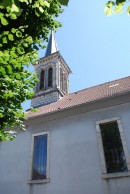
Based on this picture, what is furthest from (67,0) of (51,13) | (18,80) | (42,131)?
(42,131)

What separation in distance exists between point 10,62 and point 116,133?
763 centimetres

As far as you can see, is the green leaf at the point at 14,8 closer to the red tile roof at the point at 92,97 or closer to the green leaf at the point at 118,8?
the green leaf at the point at 118,8

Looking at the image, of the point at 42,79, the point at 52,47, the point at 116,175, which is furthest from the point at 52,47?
the point at 116,175

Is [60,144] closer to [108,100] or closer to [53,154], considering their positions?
[53,154]

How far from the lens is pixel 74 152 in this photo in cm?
1052

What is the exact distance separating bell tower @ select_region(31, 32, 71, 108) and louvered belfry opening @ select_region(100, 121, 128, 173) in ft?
30.2

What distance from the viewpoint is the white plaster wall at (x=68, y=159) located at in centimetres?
934

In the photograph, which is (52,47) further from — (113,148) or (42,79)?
(113,148)

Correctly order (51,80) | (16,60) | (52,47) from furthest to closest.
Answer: (52,47) → (51,80) → (16,60)

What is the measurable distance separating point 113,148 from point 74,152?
2031mm

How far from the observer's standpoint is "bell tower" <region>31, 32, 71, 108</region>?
2003 cm

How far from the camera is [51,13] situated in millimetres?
7250

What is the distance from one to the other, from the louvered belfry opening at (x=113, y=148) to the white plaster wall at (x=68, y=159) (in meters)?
0.44

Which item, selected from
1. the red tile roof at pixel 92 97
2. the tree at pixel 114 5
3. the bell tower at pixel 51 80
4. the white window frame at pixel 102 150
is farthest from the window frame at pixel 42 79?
the tree at pixel 114 5
